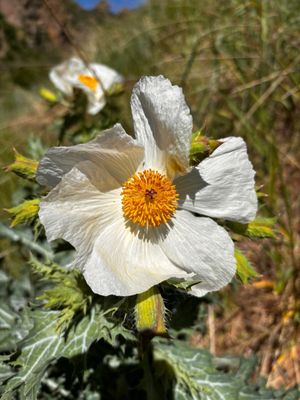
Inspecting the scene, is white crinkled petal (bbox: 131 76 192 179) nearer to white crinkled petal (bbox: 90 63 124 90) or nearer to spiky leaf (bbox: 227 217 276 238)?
spiky leaf (bbox: 227 217 276 238)

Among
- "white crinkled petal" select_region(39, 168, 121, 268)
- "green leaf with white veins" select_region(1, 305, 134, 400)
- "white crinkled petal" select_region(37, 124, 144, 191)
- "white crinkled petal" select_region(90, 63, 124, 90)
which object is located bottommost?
"green leaf with white veins" select_region(1, 305, 134, 400)

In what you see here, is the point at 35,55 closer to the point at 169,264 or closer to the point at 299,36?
the point at 299,36

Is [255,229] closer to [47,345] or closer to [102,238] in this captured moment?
[102,238]

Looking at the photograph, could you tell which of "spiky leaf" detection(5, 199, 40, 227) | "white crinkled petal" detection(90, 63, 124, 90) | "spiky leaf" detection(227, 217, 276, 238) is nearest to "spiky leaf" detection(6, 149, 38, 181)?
"spiky leaf" detection(5, 199, 40, 227)

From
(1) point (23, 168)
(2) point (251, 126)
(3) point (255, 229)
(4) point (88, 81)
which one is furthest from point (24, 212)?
(2) point (251, 126)

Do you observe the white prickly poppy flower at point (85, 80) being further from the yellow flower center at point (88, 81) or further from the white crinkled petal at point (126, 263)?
the white crinkled petal at point (126, 263)

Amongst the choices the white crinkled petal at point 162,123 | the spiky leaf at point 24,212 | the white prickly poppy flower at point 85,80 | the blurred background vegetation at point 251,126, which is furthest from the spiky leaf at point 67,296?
the white prickly poppy flower at point 85,80

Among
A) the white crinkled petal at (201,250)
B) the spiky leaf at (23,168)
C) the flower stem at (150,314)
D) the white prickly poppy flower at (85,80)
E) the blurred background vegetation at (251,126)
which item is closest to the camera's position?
the flower stem at (150,314)
